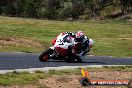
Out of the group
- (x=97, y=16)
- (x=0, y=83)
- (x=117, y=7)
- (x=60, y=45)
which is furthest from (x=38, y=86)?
(x=117, y=7)

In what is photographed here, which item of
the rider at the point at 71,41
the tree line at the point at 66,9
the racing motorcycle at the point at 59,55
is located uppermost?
the rider at the point at 71,41

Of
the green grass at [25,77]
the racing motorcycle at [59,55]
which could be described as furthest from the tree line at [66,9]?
the green grass at [25,77]

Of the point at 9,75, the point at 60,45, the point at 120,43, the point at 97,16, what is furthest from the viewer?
the point at 97,16

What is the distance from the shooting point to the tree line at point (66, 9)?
356 ft

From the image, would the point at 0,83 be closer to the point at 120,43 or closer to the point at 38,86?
the point at 38,86

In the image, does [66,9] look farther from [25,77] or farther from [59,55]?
[25,77]

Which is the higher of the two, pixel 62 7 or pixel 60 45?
pixel 60 45

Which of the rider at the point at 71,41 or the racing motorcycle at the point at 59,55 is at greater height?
the rider at the point at 71,41

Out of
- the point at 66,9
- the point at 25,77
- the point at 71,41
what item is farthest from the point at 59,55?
the point at 66,9

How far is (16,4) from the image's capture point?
11300 cm

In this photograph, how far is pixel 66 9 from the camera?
366 feet

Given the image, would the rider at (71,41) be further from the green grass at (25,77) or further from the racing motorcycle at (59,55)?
the green grass at (25,77)

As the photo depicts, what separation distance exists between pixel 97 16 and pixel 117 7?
34.3 feet

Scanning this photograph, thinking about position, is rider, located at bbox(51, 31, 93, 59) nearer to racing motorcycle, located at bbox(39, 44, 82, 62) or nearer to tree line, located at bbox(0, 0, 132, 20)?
racing motorcycle, located at bbox(39, 44, 82, 62)
